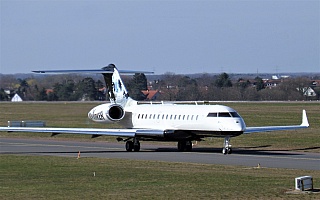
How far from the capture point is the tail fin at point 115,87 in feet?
151

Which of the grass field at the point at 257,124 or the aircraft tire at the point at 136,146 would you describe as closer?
the aircraft tire at the point at 136,146

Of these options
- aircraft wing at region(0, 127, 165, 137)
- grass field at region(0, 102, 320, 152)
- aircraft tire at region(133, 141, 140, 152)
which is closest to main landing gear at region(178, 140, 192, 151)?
aircraft wing at region(0, 127, 165, 137)

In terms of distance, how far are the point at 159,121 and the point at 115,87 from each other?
4.98m

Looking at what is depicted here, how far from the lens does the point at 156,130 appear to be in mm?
41281

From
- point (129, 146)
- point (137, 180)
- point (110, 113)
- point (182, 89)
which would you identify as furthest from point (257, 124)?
point (182, 89)

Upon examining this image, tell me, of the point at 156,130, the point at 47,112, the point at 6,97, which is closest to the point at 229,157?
the point at 156,130

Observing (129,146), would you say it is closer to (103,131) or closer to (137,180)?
(103,131)

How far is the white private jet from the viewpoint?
39.1 metres

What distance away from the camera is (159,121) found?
139ft

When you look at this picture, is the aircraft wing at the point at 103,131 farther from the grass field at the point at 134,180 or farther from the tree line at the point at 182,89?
the tree line at the point at 182,89

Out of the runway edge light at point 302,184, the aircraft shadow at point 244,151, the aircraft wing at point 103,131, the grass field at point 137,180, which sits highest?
the aircraft wing at point 103,131

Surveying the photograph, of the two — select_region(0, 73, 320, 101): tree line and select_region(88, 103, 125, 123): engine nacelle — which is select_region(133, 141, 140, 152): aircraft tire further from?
select_region(0, 73, 320, 101): tree line

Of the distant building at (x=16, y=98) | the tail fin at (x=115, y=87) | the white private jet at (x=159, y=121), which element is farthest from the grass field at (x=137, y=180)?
the distant building at (x=16, y=98)

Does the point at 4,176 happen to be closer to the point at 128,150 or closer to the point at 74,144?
the point at 128,150
